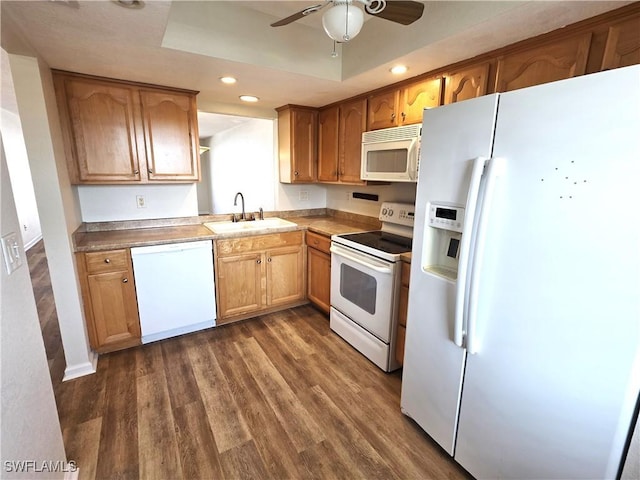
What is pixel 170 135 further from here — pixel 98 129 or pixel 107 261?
pixel 107 261

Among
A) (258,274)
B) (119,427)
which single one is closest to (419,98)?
(258,274)

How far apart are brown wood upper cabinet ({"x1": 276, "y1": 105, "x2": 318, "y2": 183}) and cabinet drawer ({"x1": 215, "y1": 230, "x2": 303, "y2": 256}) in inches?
27.1

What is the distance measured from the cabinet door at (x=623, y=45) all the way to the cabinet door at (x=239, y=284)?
2.63 metres

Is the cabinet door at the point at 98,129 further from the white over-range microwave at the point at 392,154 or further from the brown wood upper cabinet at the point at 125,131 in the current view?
the white over-range microwave at the point at 392,154

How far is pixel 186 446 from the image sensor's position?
1.66 meters

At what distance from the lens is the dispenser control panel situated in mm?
1412

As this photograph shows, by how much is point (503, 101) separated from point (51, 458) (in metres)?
2.30

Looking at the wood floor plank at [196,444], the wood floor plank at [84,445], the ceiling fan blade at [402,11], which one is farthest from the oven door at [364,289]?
the wood floor plank at [84,445]

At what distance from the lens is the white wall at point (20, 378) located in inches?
36.7

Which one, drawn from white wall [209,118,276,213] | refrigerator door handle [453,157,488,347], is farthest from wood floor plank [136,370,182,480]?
white wall [209,118,276,213]

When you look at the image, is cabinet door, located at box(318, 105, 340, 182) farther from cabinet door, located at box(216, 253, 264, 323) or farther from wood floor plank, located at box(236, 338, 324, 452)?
wood floor plank, located at box(236, 338, 324, 452)

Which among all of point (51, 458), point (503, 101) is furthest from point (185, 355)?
point (503, 101)

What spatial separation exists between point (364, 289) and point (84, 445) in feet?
6.26

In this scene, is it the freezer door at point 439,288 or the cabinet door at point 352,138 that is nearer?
the freezer door at point 439,288
